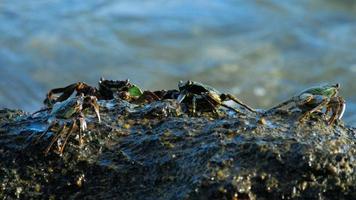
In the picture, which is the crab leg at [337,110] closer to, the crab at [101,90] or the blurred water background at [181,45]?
the crab at [101,90]

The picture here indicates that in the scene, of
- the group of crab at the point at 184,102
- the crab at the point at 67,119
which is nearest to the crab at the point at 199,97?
the group of crab at the point at 184,102

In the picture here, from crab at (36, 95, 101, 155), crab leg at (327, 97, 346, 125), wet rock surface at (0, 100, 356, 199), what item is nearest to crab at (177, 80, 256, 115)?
wet rock surface at (0, 100, 356, 199)

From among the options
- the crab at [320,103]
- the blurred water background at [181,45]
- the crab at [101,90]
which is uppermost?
the blurred water background at [181,45]

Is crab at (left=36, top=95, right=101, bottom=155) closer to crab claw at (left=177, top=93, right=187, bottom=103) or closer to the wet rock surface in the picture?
the wet rock surface

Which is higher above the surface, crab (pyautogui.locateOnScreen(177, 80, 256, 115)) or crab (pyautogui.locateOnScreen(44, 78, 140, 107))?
crab (pyautogui.locateOnScreen(44, 78, 140, 107))

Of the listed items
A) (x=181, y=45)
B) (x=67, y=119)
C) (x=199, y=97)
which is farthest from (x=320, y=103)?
(x=181, y=45)

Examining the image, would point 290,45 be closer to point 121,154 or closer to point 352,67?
point 352,67
